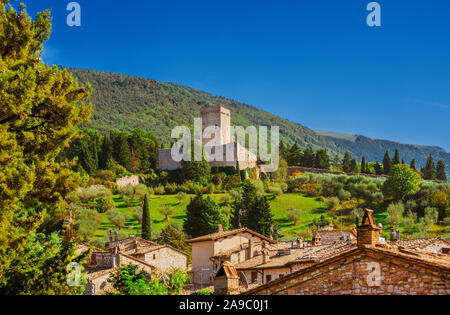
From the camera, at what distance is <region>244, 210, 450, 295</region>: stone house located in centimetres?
880

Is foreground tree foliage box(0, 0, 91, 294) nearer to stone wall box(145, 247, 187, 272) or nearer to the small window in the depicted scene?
the small window

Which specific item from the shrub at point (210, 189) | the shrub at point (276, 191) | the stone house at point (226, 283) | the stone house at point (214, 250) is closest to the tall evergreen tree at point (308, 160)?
the shrub at point (276, 191)

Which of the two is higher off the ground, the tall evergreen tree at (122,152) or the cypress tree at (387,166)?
the tall evergreen tree at (122,152)

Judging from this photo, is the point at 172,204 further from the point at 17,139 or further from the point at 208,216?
the point at 17,139

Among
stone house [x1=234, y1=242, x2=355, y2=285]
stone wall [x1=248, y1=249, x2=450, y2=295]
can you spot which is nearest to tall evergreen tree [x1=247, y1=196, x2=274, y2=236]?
stone house [x1=234, y1=242, x2=355, y2=285]

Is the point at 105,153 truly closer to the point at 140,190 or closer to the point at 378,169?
the point at 140,190

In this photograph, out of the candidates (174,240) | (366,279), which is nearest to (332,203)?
(174,240)

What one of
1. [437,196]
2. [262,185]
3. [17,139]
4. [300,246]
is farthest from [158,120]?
[17,139]

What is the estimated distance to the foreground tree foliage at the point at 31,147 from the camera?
1122 cm

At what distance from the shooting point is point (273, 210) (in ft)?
207

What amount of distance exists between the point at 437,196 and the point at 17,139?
5830cm

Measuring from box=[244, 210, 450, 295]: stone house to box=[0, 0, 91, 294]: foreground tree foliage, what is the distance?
471 cm

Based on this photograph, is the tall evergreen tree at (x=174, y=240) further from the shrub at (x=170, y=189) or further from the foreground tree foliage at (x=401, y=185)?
the foreground tree foliage at (x=401, y=185)

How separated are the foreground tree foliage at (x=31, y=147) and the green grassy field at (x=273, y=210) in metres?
37.3
